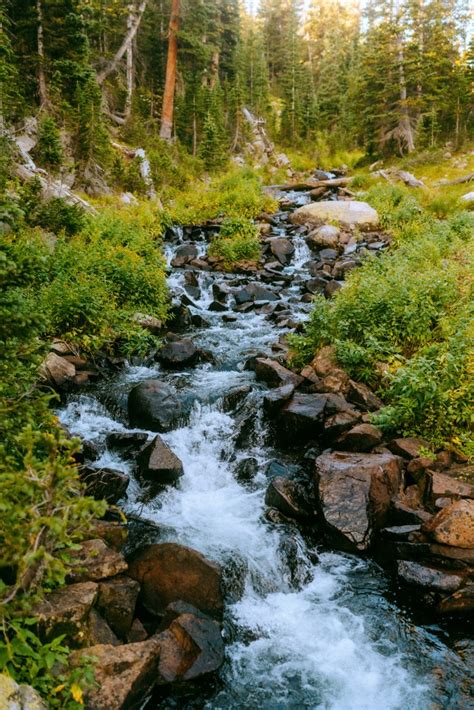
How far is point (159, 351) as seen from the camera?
11.6 metres

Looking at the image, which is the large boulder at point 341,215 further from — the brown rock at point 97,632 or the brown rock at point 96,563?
the brown rock at point 97,632

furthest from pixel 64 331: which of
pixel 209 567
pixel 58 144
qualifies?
pixel 58 144

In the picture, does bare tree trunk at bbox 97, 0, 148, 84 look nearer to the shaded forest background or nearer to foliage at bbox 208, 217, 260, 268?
the shaded forest background

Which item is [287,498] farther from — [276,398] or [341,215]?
[341,215]

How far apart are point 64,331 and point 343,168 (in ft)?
117

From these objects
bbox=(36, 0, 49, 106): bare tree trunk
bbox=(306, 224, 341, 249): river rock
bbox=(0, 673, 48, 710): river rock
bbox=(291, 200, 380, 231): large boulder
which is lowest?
bbox=(0, 673, 48, 710): river rock

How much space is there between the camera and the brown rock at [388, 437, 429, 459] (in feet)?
24.6

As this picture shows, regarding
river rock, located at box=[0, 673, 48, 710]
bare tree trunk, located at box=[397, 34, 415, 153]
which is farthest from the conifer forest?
bare tree trunk, located at box=[397, 34, 415, 153]

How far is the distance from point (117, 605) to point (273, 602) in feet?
6.64

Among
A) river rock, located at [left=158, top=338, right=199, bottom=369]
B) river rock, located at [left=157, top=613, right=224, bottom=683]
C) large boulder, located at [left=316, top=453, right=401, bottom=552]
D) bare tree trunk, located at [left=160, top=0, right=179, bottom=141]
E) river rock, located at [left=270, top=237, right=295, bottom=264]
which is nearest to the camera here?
river rock, located at [left=157, top=613, right=224, bottom=683]

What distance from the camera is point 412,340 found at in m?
9.70

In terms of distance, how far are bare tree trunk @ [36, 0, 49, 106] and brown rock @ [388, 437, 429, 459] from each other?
2092cm

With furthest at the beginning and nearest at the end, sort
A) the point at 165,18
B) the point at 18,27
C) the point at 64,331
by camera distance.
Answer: the point at 165,18, the point at 18,27, the point at 64,331

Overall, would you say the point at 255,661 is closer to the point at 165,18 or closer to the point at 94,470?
the point at 94,470
